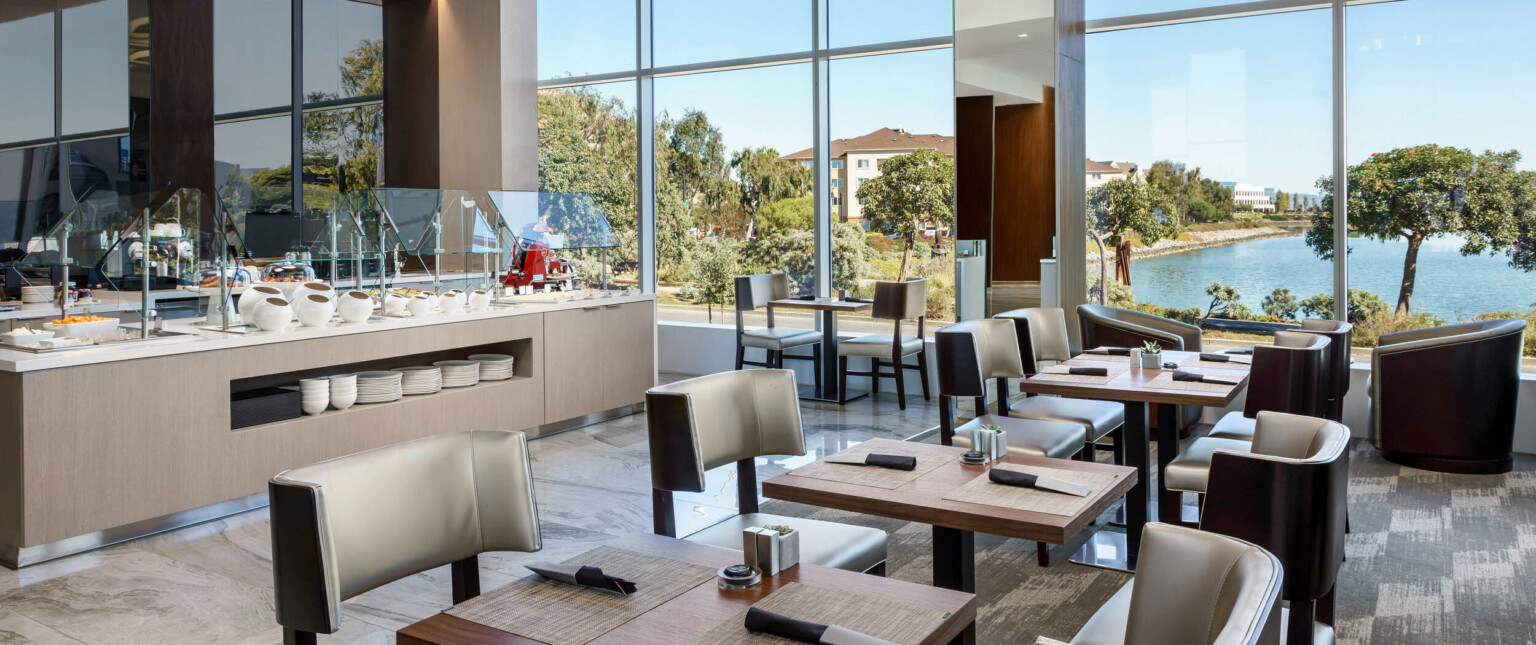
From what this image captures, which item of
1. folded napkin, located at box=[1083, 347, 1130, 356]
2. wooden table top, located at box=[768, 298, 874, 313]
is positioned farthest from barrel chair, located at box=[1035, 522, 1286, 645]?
wooden table top, located at box=[768, 298, 874, 313]

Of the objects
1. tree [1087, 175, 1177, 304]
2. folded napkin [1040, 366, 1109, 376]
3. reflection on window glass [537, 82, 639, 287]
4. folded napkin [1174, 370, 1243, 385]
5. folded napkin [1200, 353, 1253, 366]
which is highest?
reflection on window glass [537, 82, 639, 287]

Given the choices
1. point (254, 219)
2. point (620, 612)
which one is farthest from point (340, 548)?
point (254, 219)

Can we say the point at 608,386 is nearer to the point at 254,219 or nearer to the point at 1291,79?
the point at 254,219

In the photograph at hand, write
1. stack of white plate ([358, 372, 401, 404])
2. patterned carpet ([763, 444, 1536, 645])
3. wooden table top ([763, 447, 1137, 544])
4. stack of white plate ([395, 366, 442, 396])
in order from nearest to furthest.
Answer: wooden table top ([763, 447, 1137, 544]) → patterned carpet ([763, 444, 1536, 645]) → stack of white plate ([358, 372, 401, 404]) → stack of white plate ([395, 366, 442, 396])

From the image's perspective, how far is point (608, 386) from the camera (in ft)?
22.6

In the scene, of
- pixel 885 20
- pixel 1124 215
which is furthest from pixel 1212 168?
→ pixel 885 20

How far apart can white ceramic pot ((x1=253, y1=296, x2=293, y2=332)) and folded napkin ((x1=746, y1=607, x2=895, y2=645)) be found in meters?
3.88

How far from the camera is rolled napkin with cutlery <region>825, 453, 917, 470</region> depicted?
282 cm

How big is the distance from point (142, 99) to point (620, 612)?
8.36m

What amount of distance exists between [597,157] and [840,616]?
8574 millimetres

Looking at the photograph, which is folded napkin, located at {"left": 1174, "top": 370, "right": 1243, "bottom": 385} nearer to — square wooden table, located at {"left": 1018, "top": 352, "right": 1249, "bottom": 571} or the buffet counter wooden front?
square wooden table, located at {"left": 1018, "top": 352, "right": 1249, "bottom": 571}

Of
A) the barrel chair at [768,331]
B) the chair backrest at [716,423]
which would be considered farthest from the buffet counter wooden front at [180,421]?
the chair backrest at [716,423]

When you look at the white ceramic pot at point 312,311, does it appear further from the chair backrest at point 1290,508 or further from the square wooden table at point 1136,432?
the chair backrest at point 1290,508

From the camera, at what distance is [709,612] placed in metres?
1.81
